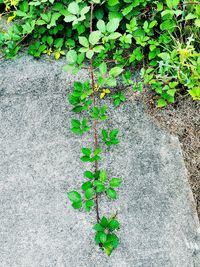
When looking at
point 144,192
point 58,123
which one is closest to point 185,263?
point 144,192

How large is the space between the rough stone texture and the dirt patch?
0.04 meters

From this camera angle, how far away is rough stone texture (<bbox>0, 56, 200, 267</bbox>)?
1.68 m

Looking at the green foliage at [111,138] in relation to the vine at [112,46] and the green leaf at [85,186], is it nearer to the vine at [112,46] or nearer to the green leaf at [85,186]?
the vine at [112,46]

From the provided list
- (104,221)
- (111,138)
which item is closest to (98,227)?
(104,221)

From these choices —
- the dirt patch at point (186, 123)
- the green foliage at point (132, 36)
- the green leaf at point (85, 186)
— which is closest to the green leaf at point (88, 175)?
the green leaf at point (85, 186)

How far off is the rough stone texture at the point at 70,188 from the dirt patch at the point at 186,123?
44mm

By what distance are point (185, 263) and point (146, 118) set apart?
76 centimetres

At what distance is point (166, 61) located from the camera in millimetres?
1995

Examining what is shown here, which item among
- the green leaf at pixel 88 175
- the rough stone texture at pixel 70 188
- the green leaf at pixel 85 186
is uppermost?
the green leaf at pixel 88 175

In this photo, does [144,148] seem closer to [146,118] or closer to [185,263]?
[146,118]

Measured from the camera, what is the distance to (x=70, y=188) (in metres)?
1.83

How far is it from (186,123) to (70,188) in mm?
698

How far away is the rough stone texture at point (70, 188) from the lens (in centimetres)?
168

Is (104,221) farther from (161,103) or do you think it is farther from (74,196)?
(161,103)
